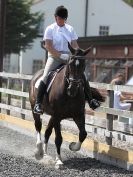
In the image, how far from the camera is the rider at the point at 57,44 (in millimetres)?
9602

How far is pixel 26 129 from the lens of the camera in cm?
1358

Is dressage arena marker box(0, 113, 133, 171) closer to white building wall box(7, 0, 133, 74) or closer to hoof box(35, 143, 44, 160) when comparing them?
hoof box(35, 143, 44, 160)

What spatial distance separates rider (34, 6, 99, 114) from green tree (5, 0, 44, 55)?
3165 centimetres

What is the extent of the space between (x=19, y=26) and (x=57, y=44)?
3286 centimetres

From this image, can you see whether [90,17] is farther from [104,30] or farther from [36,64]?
[36,64]

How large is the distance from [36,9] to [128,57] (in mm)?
20798

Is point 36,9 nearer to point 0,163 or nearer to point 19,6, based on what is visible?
point 19,6

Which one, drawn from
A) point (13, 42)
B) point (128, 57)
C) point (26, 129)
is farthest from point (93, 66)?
point (26, 129)

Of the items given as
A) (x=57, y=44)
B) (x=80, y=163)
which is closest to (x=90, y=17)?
(x=57, y=44)

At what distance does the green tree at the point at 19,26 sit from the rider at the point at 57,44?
3165cm

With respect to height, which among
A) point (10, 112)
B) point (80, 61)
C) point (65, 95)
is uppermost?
point (80, 61)

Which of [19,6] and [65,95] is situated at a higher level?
[19,6]

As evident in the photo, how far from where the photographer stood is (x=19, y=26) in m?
42.2

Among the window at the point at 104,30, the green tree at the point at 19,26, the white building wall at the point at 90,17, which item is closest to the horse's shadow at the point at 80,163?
the green tree at the point at 19,26
